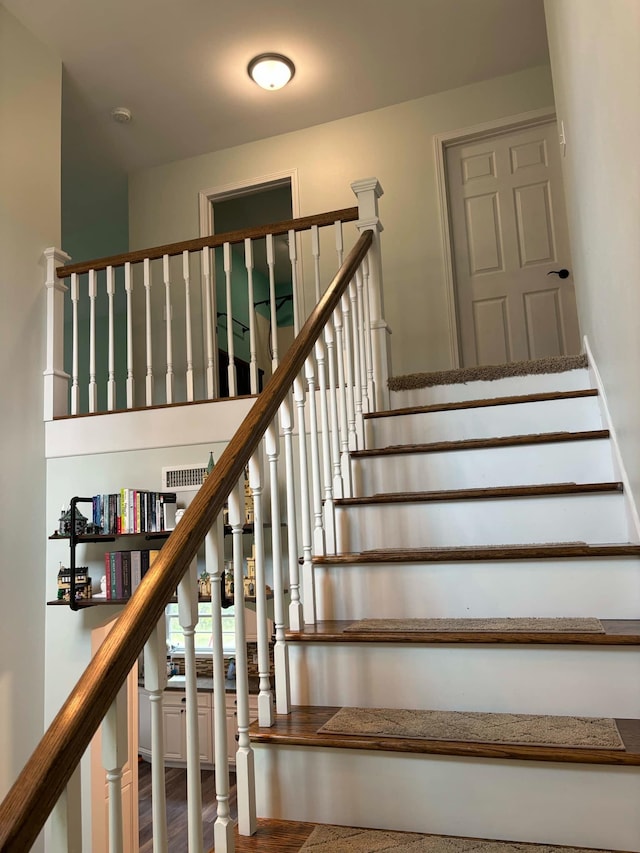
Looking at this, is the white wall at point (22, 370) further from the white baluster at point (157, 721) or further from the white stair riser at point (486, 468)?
the white baluster at point (157, 721)

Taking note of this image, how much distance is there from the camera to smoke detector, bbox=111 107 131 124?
15.5 ft

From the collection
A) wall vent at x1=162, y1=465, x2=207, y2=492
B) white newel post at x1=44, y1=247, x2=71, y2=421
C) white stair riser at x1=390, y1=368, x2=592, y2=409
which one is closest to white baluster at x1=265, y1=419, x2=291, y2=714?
white stair riser at x1=390, y1=368, x2=592, y2=409

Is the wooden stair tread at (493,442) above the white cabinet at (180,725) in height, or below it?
above

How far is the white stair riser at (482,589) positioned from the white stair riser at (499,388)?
1083 millimetres

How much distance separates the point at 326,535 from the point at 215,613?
3.03 ft

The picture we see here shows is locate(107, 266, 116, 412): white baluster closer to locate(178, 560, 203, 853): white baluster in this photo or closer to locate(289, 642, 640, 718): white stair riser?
locate(289, 642, 640, 718): white stair riser

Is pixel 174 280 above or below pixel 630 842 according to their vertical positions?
above

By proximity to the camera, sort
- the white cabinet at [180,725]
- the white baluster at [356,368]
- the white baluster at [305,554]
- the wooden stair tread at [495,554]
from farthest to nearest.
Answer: the white cabinet at [180,725] → the white baluster at [356,368] → the white baluster at [305,554] → the wooden stair tread at [495,554]

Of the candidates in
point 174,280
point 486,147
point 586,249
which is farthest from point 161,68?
point 586,249

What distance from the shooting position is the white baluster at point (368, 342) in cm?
304

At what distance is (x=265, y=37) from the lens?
4.14 metres

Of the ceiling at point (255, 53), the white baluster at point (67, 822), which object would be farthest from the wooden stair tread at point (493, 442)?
the ceiling at point (255, 53)

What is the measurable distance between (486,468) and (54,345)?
2.46m

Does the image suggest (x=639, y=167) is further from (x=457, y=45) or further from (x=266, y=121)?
(x=266, y=121)
